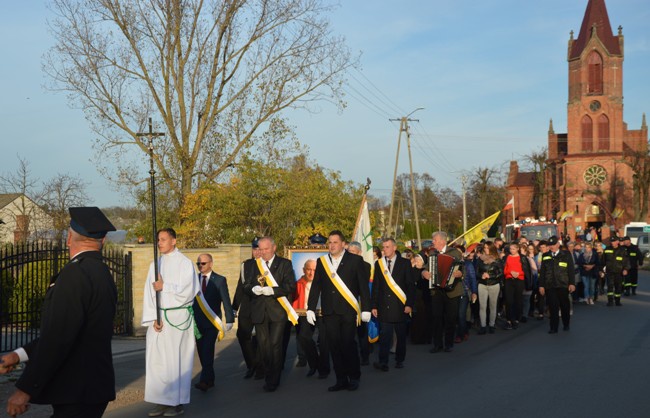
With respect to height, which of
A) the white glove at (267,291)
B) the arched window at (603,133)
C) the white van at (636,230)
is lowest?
the white glove at (267,291)

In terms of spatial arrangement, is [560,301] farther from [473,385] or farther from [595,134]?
[595,134]

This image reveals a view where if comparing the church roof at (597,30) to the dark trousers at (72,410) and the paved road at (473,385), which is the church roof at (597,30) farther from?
the dark trousers at (72,410)

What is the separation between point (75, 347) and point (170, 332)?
3797mm

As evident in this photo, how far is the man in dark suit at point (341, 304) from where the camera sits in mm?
9430

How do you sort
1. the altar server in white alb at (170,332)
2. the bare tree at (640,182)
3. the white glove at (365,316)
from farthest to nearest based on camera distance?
the bare tree at (640,182) < the white glove at (365,316) < the altar server in white alb at (170,332)

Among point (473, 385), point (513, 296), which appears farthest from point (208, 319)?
point (513, 296)

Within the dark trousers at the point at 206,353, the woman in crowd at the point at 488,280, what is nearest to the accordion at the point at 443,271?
the woman in crowd at the point at 488,280

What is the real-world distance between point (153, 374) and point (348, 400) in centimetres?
218

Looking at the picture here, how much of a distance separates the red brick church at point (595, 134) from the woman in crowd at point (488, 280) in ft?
224

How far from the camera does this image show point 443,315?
12891mm

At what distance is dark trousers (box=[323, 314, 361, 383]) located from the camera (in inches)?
371

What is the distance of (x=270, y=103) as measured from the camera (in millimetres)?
25781

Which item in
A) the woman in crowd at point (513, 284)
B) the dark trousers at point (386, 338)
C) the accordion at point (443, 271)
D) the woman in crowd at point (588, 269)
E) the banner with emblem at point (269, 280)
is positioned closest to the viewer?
the banner with emblem at point (269, 280)

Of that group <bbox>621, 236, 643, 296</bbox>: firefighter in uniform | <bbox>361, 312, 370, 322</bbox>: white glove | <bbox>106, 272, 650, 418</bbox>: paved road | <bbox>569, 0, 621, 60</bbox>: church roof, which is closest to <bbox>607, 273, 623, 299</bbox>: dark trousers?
<bbox>621, 236, 643, 296</bbox>: firefighter in uniform
